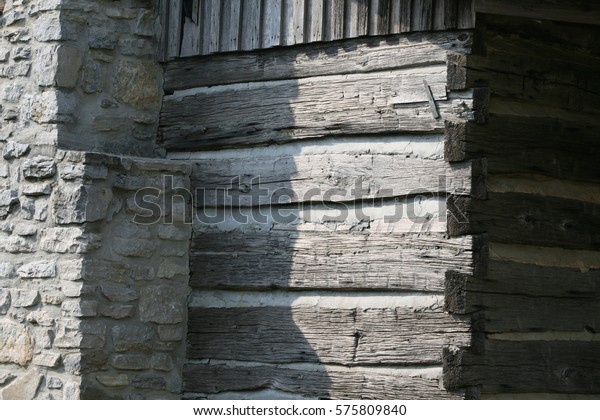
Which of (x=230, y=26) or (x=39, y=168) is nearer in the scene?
(x=39, y=168)

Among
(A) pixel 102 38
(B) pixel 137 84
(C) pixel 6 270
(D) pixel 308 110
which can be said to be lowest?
(C) pixel 6 270

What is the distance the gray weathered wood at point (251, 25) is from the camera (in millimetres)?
5883

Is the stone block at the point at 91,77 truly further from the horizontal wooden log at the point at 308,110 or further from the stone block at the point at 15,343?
the stone block at the point at 15,343

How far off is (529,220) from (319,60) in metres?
1.47

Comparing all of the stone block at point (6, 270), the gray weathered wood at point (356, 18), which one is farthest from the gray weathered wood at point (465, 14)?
the stone block at point (6, 270)

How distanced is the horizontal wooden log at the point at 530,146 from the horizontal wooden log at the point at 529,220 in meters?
0.16

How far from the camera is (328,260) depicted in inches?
214

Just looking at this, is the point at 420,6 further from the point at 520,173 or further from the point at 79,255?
the point at 79,255

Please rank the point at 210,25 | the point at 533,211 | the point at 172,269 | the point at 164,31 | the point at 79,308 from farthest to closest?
the point at 164,31 → the point at 210,25 → the point at 172,269 → the point at 79,308 → the point at 533,211

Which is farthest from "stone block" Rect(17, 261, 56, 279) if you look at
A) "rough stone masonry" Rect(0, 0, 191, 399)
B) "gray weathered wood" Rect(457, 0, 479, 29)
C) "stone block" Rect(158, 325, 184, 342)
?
"gray weathered wood" Rect(457, 0, 479, 29)

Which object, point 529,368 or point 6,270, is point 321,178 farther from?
point 6,270

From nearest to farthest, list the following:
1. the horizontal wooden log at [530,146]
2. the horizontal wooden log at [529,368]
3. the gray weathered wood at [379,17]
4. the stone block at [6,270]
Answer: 1. the horizontal wooden log at [529,368]
2. the horizontal wooden log at [530,146]
3. the gray weathered wood at [379,17]
4. the stone block at [6,270]

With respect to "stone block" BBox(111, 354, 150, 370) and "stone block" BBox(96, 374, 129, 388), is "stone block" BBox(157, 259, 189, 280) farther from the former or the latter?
"stone block" BBox(96, 374, 129, 388)

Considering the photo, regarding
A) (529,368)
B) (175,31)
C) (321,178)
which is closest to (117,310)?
(321,178)
